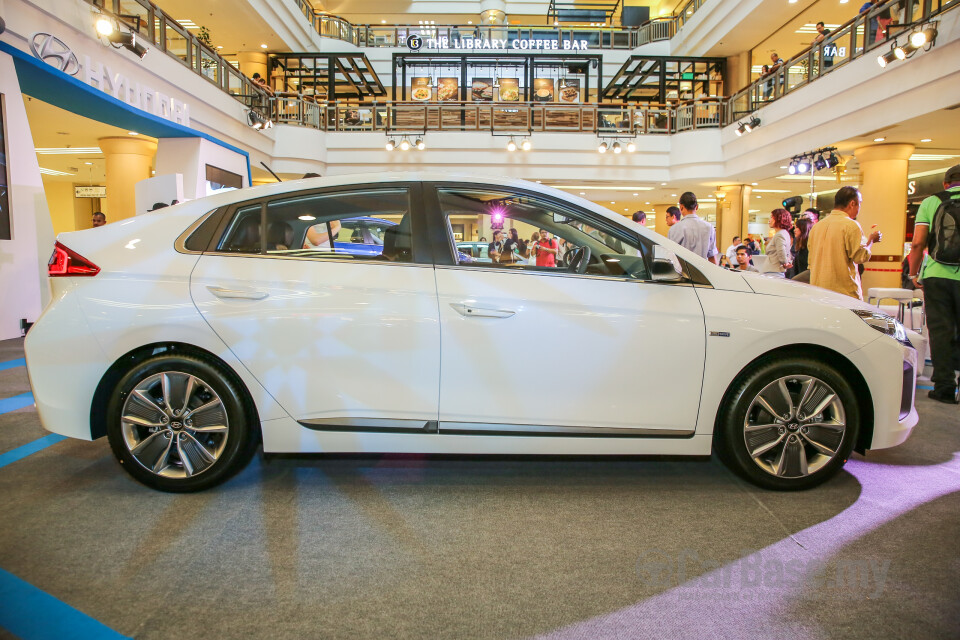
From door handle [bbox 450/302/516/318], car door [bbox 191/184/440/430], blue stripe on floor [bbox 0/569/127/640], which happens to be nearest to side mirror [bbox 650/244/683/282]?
door handle [bbox 450/302/516/318]

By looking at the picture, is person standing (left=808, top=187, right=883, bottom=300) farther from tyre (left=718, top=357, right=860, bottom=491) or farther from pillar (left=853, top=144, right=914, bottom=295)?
pillar (left=853, top=144, right=914, bottom=295)

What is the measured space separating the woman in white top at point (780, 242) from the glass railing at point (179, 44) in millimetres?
10968

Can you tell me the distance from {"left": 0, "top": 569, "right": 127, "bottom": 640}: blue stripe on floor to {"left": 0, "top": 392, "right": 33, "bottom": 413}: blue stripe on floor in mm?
2863

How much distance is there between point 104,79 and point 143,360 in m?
9.07

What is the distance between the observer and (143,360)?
8.72 feet

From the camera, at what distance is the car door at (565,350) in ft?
8.39

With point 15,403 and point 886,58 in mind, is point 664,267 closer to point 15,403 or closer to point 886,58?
point 15,403

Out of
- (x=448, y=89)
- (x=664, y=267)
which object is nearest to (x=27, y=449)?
(x=664, y=267)

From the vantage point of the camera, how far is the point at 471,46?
93.6ft

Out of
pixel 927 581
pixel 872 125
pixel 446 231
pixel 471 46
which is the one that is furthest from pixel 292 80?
pixel 927 581

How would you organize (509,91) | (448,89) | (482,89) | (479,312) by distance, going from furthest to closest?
(448,89) → (482,89) → (509,91) → (479,312)

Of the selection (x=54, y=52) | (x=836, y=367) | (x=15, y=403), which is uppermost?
(x=54, y=52)

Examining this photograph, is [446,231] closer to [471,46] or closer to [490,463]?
[490,463]

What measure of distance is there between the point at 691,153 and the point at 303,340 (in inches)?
756
